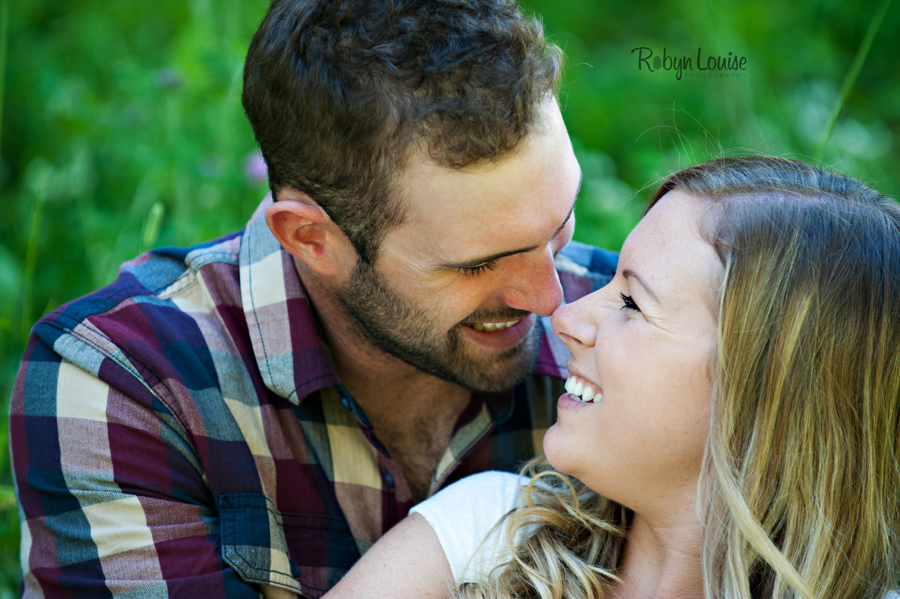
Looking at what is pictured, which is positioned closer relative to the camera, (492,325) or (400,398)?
(492,325)

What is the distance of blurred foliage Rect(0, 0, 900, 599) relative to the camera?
2830 mm

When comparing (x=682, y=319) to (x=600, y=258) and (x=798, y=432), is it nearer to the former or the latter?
(x=798, y=432)

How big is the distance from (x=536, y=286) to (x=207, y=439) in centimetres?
77

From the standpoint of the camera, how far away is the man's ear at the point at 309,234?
184cm

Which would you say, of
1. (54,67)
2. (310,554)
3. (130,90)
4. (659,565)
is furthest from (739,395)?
(54,67)

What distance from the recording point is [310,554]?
1.86 metres

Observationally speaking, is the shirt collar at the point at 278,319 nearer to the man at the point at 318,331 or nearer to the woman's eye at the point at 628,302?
the man at the point at 318,331

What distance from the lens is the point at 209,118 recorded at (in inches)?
121

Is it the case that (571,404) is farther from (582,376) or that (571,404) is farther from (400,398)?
(400,398)

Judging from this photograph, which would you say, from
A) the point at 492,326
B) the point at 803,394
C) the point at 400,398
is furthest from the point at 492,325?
the point at 803,394

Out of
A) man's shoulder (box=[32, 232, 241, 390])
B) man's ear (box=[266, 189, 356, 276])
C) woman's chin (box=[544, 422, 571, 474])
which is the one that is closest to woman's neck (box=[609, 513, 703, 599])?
woman's chin (box=[544, 422, 571, 474])

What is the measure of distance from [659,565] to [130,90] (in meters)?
2.66

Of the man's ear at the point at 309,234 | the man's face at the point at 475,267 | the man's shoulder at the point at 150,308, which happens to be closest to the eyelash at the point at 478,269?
the man's face at the point at 475,267

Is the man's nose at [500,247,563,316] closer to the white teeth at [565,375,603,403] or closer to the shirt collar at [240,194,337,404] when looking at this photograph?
the white teeth at [565,375,603,403]
